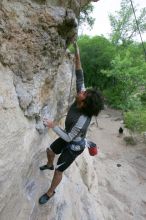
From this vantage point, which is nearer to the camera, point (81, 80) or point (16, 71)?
point (16, 71)

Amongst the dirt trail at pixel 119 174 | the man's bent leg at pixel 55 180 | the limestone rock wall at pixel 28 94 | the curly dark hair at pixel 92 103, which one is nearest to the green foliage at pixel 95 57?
the dirt trail at pixel 119 174

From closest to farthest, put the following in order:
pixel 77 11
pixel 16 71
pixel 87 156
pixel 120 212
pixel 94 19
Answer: pixel 16 71 < pixel 77 11 < pixel 120 212 < pixel 87 156 < pixel 94 19

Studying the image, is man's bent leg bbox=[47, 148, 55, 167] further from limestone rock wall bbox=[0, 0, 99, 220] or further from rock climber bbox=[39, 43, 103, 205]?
limestone rock wall bbox=[0, 0, 99, 220]

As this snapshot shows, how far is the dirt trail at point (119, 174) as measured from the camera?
841cm

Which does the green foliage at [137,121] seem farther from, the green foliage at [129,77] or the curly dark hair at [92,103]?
the curly dark hair at [92,103]

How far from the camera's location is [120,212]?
26.2 feet

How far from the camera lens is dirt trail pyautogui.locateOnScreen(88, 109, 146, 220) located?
8.41 meters

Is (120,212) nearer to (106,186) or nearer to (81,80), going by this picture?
(106,186)

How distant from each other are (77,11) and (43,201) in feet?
12.9

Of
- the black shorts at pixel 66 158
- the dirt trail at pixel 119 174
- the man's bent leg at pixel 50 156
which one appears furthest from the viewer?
the dirt trail at pixel 119 174

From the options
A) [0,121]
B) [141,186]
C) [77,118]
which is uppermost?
[0,121]

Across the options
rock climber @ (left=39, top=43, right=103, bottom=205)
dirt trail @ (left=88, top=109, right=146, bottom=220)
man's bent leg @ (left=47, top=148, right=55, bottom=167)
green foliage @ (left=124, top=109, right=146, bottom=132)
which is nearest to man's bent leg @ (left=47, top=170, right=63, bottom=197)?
rock climber @ (left=39, top=43, right=103, bottom=205)

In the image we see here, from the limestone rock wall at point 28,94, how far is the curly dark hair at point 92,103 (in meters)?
0.86

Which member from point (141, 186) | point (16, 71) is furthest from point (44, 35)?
point (141, 186)
